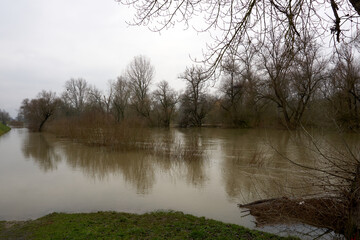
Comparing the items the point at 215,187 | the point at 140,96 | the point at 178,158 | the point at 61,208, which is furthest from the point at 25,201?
the point at 140,96

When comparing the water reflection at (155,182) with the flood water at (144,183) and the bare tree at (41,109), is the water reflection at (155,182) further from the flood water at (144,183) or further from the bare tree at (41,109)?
the bare tree at (41,109)

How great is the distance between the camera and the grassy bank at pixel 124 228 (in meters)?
4.47

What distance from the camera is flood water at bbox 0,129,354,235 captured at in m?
6.98

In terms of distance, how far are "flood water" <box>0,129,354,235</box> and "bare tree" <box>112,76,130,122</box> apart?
28.9 m

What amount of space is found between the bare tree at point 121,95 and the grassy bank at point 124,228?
37.8 meters

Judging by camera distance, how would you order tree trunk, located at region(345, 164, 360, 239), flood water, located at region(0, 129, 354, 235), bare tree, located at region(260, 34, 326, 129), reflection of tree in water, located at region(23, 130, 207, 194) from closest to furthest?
tree trunk, located at region(345, 164, 360, 239), bare tree, located at region(260, 34, 326, 129), flood water, located at region(0, 129, 354, 235), reflection of tree in water, located at region(23, 130, 207, 194)

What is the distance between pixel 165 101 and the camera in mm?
48312

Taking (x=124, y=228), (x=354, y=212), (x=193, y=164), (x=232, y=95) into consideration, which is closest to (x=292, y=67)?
(x=354, y=212)

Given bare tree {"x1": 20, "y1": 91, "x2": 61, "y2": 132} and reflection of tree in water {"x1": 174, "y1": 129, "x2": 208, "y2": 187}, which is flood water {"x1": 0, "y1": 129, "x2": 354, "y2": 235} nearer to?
reflection of tree in water {"x1": 174, "y1": 129, "x2": 208, "y2": 187}

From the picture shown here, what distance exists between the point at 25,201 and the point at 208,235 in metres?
6.28

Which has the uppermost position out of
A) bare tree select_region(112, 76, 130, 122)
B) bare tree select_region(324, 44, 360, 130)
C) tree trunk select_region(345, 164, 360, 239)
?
bare tree select_region(112, 76, 130, 122)

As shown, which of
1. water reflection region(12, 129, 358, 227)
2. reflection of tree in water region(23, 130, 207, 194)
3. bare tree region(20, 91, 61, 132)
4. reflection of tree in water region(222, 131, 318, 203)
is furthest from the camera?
bare tree region(20, 91, 61, 132)

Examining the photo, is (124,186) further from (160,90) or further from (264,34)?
(160,90)

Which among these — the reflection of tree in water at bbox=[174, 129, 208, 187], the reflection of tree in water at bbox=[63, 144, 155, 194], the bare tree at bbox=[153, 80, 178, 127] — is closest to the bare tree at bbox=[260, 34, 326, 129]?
the reflection of tree in water at bbox=[174, 129, 208, 187]
